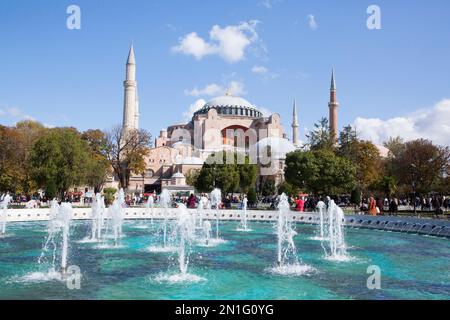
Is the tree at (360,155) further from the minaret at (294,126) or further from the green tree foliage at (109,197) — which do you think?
the minaret at (294,126)

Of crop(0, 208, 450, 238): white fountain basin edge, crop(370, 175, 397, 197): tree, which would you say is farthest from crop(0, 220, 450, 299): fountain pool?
crop(370, 175, 397, 197): tree

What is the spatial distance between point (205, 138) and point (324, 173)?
36.9 meters

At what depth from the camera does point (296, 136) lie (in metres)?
68.8

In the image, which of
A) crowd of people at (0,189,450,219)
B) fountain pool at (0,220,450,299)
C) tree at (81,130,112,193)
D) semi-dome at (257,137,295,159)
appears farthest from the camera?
semi-dome at (257,137,295,159)

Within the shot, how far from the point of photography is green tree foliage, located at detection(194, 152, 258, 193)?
104ft

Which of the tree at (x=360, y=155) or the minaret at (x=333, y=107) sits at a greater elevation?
the minaret at (x=333, y=107)

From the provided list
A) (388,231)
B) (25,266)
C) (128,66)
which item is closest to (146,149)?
(128,66)

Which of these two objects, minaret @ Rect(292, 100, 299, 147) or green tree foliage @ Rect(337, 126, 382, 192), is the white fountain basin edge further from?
minaret @ Rect(292, 100, 299, 147)

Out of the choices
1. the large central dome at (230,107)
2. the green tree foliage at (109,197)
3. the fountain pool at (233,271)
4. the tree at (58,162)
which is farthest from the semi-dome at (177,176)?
the fountain pool at (233,271)

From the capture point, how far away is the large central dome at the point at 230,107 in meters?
68.2

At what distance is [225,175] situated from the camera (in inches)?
1245

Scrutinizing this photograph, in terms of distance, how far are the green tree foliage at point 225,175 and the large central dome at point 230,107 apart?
3469cm

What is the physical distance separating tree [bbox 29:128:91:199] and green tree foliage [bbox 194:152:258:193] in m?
9.24
